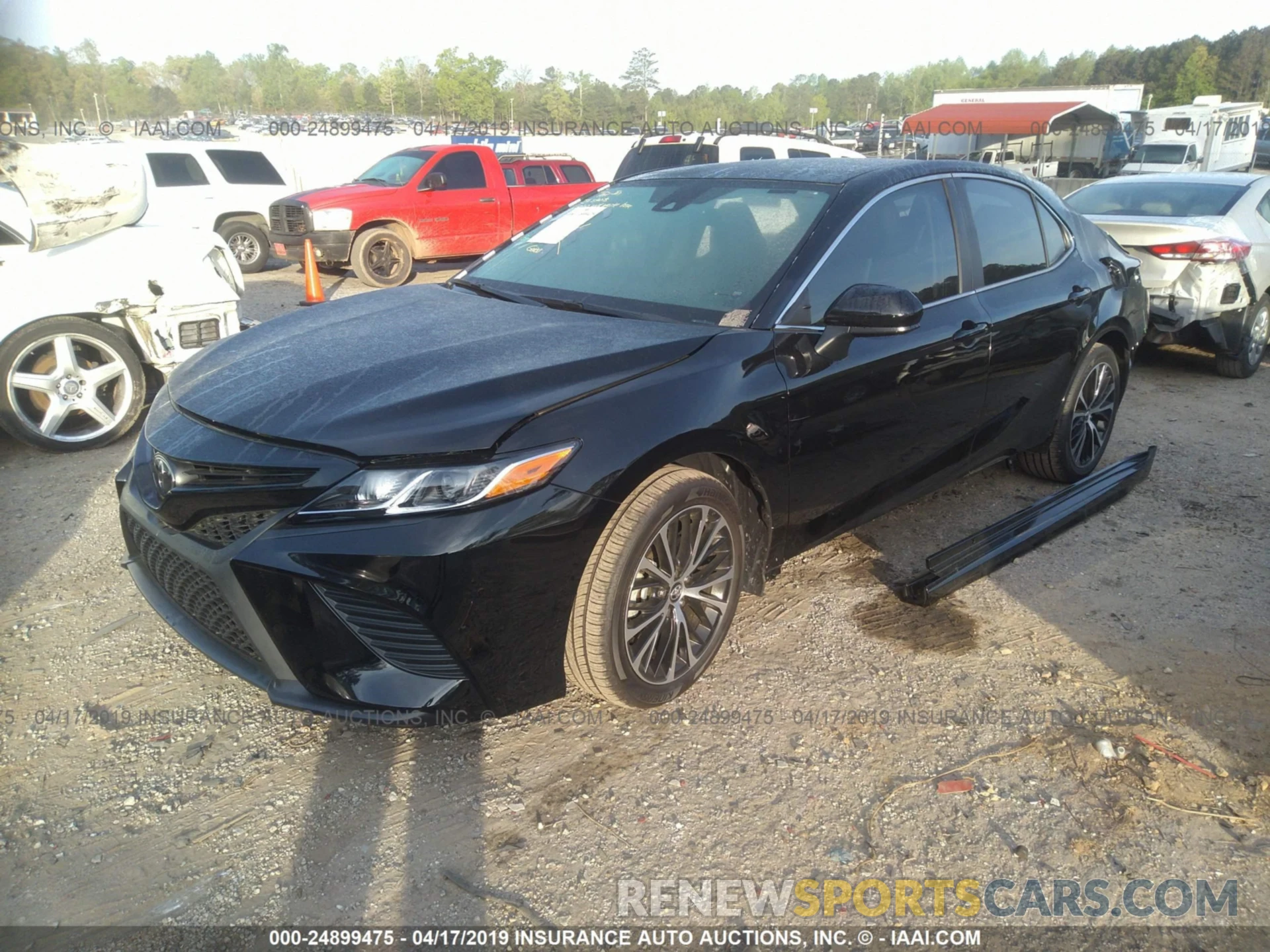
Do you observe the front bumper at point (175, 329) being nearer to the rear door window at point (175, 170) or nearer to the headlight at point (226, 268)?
the headlight at point (226, 268)

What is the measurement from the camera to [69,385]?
526cm

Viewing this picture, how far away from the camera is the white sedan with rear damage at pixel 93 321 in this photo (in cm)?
507

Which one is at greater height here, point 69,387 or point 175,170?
point 175,170

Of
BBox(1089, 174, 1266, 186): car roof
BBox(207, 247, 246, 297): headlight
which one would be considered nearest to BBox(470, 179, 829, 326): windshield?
BBox(207, 247, 246, 297): headlight

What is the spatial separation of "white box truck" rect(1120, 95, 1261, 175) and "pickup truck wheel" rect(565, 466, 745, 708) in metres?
28.0

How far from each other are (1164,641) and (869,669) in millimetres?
1204

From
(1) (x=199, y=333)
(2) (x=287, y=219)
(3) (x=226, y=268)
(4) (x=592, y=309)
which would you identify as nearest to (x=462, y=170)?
(2) (x=287, y=219)

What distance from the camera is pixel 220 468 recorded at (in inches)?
95.7

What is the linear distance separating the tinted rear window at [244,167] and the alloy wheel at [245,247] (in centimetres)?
75

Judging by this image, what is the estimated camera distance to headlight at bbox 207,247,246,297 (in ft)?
19.8

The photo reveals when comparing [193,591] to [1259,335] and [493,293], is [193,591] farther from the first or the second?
[1259,335]

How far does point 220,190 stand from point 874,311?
1232 cm

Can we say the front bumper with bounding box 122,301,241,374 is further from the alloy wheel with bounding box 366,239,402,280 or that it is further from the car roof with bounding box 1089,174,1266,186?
the car roof with bounding box 1089,174,1266,186

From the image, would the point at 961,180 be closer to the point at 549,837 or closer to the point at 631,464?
the point at 631,464
